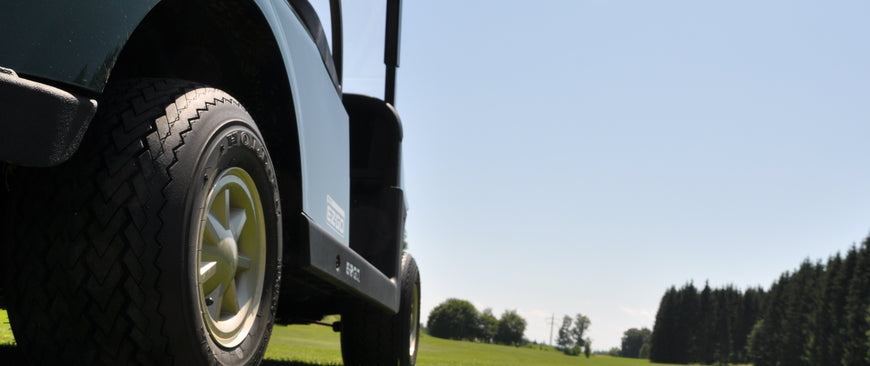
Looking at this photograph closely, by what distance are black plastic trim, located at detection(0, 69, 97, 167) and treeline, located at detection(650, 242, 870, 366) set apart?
305 ft

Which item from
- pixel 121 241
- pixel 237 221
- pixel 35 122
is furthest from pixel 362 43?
pixel 35 122

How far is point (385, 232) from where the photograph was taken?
4652 mm

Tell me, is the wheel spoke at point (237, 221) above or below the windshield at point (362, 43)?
below

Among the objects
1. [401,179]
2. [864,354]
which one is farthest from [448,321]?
[401,179]

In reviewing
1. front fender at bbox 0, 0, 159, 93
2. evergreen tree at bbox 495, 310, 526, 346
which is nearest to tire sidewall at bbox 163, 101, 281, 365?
front fender at bbox 0, 0, 159, 93

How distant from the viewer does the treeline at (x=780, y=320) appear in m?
88.1

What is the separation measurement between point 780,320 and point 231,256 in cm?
13747

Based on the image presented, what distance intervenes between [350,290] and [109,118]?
1802 mm

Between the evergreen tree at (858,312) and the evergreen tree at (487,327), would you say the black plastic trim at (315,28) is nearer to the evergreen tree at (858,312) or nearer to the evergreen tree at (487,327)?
the evergreen tree at (858,312)

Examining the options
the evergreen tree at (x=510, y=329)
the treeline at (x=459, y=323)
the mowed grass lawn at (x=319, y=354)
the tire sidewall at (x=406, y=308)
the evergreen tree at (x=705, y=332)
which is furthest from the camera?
the evergreen tree at (x=510, y=329)

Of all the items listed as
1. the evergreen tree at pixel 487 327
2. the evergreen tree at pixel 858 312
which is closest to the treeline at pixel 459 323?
the evergreen tree at pixel 487 327

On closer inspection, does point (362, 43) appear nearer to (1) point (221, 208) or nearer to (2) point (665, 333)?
(1) point (221, 208)

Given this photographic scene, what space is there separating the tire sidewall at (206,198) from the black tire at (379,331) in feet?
10.5

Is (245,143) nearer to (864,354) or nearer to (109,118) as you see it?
(109,118)
